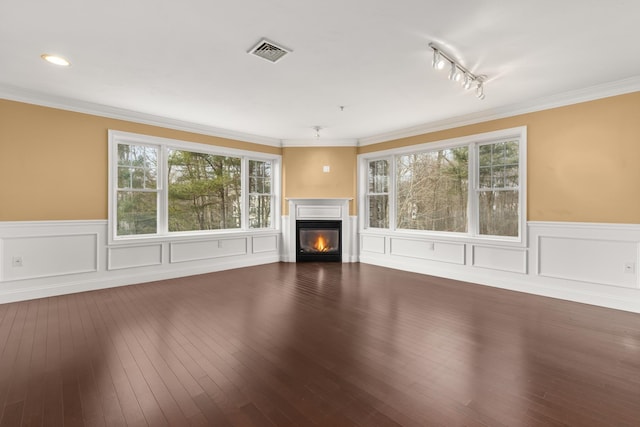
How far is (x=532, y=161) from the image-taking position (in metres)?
4.14

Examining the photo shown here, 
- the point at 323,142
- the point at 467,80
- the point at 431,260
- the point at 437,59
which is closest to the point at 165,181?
the point at 323,142

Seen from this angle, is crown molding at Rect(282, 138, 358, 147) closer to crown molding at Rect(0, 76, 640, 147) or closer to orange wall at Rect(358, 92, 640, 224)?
crown molding at Rect(0, 76, 640, 147)

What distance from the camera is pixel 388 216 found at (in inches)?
239

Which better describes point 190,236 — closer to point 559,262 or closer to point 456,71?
point 456,71

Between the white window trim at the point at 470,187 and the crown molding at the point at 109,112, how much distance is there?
255cm

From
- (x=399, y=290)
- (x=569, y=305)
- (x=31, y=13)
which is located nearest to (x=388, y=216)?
(x=399, y=290)

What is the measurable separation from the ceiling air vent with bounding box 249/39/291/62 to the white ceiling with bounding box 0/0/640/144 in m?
0.07

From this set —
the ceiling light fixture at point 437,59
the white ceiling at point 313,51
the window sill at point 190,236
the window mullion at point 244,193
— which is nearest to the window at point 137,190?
→ the window sill at point 190,236

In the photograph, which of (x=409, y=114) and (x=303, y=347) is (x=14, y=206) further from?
(x=409, y=114)

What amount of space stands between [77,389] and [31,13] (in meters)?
2.73

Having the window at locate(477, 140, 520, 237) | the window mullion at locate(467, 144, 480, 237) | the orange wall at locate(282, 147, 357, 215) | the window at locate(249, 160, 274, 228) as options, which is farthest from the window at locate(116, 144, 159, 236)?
the window at locate(477, 140, 520, 237)

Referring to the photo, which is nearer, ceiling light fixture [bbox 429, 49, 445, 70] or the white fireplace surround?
ceiling light fixture [bbox 429, 49, 445, 70]

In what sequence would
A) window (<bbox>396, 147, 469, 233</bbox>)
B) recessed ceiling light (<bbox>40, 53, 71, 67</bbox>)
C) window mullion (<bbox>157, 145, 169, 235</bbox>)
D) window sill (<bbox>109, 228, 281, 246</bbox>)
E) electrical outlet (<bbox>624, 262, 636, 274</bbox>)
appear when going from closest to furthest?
recessed ceiling light (<bbox>40, 53, 71, 67</bbox>) → electrical outlet (<bbox>624, 262, 636, 274</bbox>) → window sill (<bbox>109, 228, 281, 246</bbox>) → window mullion (<bbox>157, 145, 169, 235</bbox>) → window (<bbox>396, 147, 469, 233</bbox>)

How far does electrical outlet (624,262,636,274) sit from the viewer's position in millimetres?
3418
